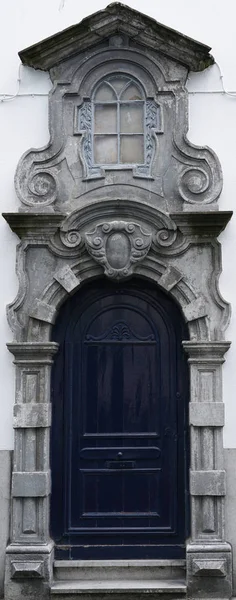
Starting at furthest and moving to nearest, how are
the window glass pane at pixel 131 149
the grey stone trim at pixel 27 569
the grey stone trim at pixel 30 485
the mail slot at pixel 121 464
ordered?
the window glass pane at pixel 131 149 → the mail slot at pixel 121 464 → the grey stone trim at pixel 30 485 → the grey stone trim at pixel 27 569

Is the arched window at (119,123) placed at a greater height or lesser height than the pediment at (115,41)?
lesser

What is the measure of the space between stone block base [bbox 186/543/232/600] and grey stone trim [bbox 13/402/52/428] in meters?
1.61

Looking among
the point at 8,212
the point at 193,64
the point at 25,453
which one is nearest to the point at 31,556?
the point at 25,453

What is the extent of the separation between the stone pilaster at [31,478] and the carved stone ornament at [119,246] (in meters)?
0.84

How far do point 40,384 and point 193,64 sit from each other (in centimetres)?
309

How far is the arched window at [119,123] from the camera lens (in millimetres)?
7129

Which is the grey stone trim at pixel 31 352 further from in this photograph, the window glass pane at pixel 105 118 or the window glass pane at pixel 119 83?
the window glass pane at pixel 119 83

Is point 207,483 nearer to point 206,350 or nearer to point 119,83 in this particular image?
point 206,350

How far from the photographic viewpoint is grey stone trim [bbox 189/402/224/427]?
6.71 m

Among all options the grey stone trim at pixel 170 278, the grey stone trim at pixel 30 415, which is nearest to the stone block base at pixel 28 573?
the grey stone trim at pixel 30 415

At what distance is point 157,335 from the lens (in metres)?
7.04

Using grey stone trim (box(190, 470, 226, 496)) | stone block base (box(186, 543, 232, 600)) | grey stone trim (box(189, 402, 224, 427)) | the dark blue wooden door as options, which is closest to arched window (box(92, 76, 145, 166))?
the dark blue wooden door

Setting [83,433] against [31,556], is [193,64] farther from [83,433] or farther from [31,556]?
[31,556]

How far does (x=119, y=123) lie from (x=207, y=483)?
3.20 meters
